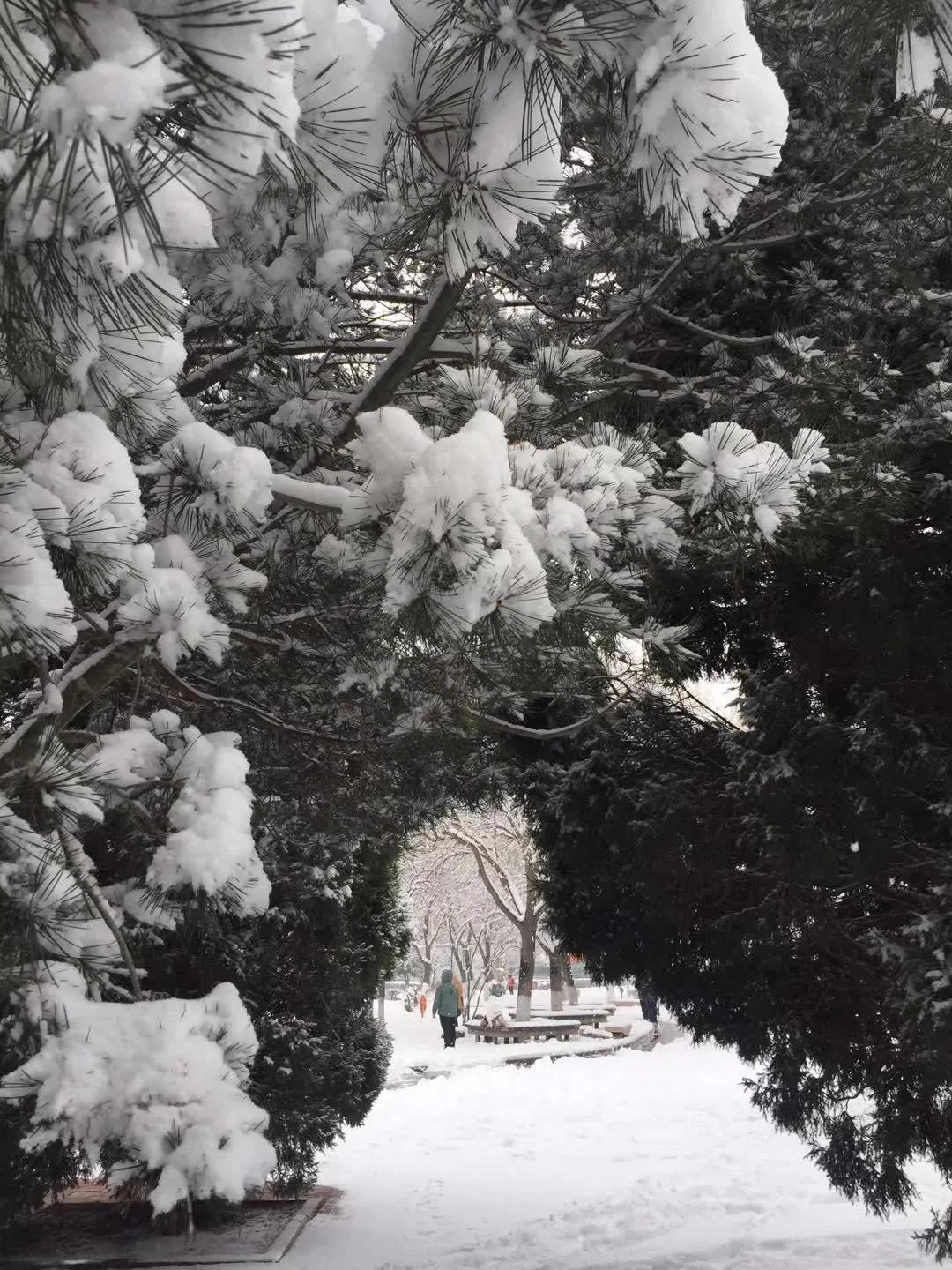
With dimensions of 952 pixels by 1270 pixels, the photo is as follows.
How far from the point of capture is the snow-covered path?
576 centimetres

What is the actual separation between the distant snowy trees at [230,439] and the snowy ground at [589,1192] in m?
3.99

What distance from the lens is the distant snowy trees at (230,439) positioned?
147 centimetres

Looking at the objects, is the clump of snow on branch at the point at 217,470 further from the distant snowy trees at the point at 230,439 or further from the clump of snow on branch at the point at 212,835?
the clump of snow on branch at the point at 212,835

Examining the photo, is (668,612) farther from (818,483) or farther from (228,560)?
(228,560)

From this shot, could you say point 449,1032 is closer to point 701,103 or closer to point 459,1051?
point 459,1051

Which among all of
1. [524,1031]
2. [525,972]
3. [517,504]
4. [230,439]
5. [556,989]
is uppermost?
[230,439]

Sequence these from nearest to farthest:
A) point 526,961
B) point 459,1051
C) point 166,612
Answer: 1. point 166,612
2. point 459,1051
3. point 526,961

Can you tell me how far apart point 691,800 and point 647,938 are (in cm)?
90

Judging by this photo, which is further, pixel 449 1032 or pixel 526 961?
pixel 526 961

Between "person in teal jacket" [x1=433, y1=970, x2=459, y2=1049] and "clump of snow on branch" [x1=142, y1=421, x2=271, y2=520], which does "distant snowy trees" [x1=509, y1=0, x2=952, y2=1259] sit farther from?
"person in teal jacket" [x1=433, y1=970, x2=459, y2=1049]

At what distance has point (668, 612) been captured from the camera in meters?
4.91

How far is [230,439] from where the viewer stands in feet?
8.07

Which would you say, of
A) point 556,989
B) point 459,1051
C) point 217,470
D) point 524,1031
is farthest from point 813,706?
point 556,989

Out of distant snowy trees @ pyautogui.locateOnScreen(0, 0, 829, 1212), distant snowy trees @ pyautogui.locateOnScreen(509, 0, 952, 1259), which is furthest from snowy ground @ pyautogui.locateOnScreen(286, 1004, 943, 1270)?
distant snowy trees @ pyautogui.locateOnScreen(0, 0, 829, 1212)
